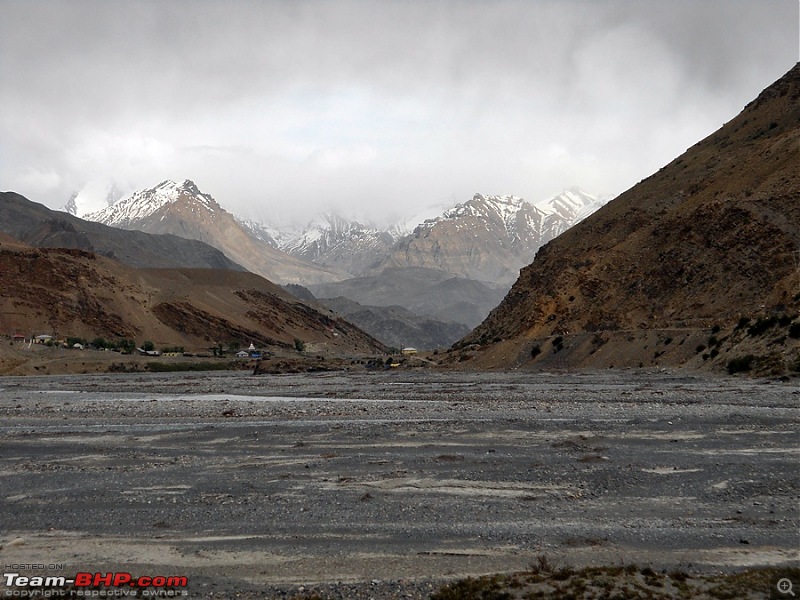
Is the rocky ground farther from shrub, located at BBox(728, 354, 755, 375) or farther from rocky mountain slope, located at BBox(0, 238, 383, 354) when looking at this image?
rocky mountain slope, located at BBox(0, 238, 383, 354)

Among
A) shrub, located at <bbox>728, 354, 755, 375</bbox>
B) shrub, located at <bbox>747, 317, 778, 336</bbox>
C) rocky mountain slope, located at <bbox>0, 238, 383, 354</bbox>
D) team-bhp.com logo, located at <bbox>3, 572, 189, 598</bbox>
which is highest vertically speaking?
rocky mountain slope, located at <bbox>0, 238, 383, 354</bbox>

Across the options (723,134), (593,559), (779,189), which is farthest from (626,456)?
(723,134)

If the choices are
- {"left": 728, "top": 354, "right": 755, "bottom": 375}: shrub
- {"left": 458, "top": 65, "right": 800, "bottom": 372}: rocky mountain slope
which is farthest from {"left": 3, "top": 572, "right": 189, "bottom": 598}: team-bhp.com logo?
{"left": 728, "top": 354, "right": 755, "bottom": 375}: shrub

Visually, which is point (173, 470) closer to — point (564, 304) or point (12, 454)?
point (12, 454)

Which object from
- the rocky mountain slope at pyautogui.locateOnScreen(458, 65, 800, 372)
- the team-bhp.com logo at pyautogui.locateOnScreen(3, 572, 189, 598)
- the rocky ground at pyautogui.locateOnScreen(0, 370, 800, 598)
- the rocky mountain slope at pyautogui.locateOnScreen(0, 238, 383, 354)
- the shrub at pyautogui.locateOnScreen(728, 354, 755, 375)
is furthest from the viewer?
the rocky mountain slope at pyautogui.locateOnScreen(0, 238, 383, 354)

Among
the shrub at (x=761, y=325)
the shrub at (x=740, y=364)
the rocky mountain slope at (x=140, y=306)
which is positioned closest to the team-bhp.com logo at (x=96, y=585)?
the shrub at (x=740, y=364)

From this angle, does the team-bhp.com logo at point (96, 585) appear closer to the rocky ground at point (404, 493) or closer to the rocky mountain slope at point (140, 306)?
the rocky ground at point (404, 493)
